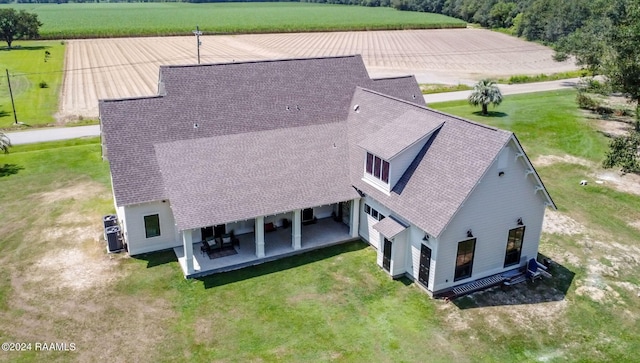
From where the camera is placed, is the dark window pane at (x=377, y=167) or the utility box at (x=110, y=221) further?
the utility box at (x=110, y=221)

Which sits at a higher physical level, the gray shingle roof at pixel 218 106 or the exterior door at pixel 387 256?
the gray shingle roof at pixel 218 106

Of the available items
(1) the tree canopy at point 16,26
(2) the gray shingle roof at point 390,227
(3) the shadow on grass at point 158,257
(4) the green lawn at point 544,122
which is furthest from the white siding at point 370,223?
(1) the tree canopy at point 16,26

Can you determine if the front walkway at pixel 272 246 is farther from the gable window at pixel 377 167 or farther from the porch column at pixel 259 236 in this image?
the gable window at pixel 377 167

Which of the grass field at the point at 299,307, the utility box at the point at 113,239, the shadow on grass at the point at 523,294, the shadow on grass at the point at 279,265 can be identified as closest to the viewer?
the grass field at the point at 299,307

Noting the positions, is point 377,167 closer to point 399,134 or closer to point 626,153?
point 399,134

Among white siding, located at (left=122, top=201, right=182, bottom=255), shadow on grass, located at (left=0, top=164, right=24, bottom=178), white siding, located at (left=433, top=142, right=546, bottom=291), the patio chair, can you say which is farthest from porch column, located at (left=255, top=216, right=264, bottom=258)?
shadow on grass, located at (left=0, top=164, right=24, bottom=178)

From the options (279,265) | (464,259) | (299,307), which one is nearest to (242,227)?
(279,265)
